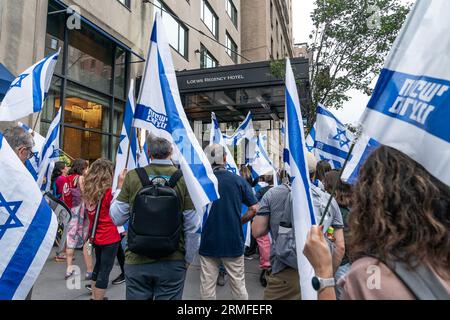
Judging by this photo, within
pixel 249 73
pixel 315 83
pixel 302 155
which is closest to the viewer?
pixel 302 155

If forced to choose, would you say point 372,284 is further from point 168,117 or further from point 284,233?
point 168,117

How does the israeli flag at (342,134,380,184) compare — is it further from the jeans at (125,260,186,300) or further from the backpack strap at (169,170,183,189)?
the jeans at (125,260,186,300)

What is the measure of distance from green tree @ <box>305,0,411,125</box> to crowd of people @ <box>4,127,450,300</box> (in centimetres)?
687

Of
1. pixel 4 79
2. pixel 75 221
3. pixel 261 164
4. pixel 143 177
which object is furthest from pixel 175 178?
pixel 4 79

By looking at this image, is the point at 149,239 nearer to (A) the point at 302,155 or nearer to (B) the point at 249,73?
(A) the point at 302,155

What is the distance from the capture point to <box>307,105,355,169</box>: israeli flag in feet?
17.8

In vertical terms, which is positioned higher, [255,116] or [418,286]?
[255,116]

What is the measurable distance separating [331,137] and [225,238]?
8.82ft

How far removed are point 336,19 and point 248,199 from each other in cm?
825

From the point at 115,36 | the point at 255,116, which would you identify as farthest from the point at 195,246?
the point at 255,116

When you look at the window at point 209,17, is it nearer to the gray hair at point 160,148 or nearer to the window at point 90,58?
the window at point 90,58

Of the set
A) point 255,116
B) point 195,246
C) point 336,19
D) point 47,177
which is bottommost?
point 195,246

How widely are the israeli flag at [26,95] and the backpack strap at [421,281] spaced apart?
436 cm
